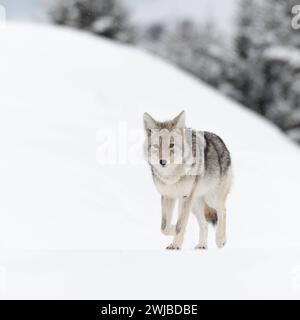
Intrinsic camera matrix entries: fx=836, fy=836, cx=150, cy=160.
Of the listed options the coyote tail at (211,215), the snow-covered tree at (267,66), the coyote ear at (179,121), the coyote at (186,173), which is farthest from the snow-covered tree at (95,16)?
the coyote ear at (179,121)

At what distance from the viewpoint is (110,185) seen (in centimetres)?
1349

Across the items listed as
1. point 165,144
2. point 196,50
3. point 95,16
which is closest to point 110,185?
point 165,144

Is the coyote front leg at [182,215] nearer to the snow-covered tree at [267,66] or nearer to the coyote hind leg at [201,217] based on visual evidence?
the coyote hind leg at [201,217]

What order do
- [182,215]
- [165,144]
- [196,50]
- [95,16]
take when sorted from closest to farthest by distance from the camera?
[165,144] → [182,215] → [95,16] → [196,50]

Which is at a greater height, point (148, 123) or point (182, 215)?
point (148, 123)

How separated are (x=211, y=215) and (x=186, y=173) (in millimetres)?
1056

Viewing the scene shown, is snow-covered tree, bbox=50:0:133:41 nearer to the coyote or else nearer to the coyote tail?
the coyote tail

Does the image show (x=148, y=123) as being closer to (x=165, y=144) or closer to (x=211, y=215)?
(x=165, y=144)

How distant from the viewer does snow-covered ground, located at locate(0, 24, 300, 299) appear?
588 centimetres

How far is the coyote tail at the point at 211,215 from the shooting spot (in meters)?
7.28

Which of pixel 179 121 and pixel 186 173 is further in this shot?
pixel 186 173
